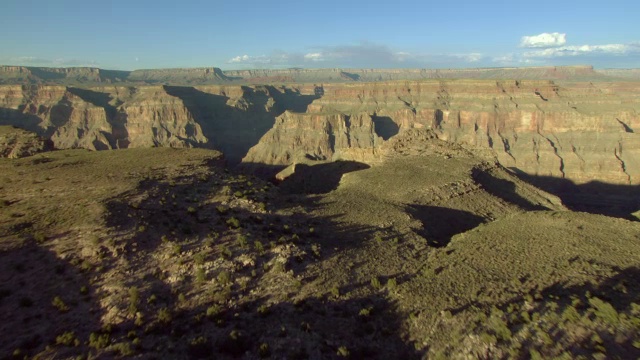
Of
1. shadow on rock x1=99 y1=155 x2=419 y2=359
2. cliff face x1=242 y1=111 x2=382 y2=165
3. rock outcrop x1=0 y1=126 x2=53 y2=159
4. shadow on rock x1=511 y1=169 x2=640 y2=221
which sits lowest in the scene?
shadow on rock x1=511 y1=169 x2=640 y2=221

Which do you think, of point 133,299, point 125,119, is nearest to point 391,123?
point 125,119

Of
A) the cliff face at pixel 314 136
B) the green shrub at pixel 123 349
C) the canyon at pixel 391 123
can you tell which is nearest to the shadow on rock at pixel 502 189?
the green shrub at pixel 123 349

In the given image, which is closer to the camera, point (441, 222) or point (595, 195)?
point (441, 222)

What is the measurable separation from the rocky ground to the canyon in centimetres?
6029

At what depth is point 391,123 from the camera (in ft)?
494

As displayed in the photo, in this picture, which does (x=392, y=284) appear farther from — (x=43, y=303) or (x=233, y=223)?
(x=43, y=303)

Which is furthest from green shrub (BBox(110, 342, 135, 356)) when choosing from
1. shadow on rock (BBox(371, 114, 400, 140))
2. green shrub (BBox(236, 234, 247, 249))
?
shadow on rock (BBox(371, 114, 400, 140))

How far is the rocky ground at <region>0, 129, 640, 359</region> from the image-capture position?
17.2 metres

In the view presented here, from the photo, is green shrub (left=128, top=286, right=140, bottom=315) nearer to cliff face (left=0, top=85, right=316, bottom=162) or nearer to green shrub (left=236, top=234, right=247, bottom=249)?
green shrub (left=236, top=234, right=247, bottom=249)

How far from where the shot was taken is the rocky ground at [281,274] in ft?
56.4

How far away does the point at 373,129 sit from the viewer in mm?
141625

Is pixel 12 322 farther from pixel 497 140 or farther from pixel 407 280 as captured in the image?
pixel 497 140

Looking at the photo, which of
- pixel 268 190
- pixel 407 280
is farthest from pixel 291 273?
pixel 268 190

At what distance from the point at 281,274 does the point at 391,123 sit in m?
134
